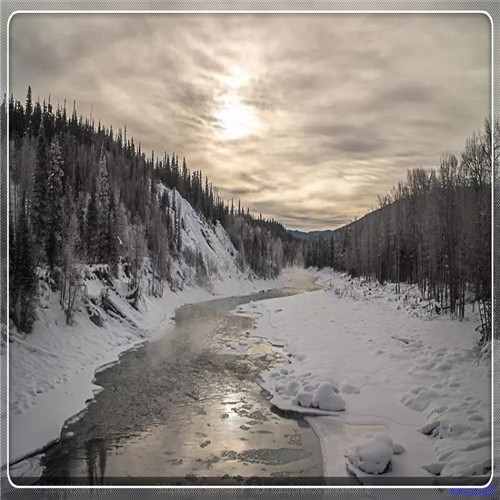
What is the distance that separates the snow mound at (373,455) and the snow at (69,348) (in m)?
2.27

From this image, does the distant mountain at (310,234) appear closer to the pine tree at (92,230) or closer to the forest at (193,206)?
the forest at (193,206)

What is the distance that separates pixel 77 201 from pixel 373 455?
3.56 meters

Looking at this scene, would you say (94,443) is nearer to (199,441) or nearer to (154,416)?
(154,416)

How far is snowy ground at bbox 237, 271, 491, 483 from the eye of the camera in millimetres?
2752

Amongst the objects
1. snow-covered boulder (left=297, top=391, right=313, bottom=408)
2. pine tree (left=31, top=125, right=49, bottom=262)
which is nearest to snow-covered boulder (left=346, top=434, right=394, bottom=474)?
snow-covered boulder (left=297, top=391, right=313, bottom=408)

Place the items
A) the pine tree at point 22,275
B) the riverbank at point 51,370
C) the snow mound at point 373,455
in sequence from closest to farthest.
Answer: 1. the snow mound at point 373,455
2. the riverbank at point 51,370
3. the pine tree at point 22,275

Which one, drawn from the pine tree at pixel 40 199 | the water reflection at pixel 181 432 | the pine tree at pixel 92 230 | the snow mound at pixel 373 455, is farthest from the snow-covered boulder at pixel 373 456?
the pine tree at pixel 92 230

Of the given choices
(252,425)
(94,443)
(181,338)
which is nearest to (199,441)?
(252,425)

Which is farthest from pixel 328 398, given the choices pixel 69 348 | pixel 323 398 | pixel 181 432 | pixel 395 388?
pixel 69 348

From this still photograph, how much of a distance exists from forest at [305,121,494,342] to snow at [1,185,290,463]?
2.61m

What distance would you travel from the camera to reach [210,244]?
22.3ft

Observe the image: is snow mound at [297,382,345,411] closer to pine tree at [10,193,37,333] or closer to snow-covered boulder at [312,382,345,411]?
snow-covered boulder at [312,382,345,411]

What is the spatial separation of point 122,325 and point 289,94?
164 inches

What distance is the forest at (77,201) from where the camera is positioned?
131 inches
